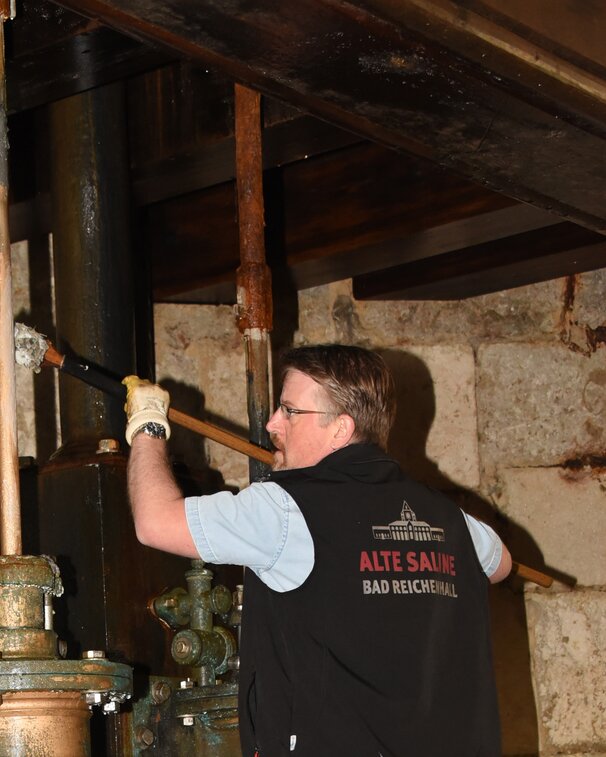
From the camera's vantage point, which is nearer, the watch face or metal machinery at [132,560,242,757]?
the watch face

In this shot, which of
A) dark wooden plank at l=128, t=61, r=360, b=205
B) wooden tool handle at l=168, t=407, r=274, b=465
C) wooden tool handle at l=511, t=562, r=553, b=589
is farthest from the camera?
dark wooden plank at l=128, t=61, r=360, b=205

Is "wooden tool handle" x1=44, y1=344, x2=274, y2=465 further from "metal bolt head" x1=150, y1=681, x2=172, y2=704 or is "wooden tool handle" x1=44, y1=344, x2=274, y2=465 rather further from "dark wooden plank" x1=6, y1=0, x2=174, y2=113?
"dark wooden plank" x1=6, y1=0, x2=174, y2=113

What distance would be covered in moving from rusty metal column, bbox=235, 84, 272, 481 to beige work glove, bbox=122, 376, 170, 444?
1.18 ft

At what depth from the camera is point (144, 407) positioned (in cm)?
256

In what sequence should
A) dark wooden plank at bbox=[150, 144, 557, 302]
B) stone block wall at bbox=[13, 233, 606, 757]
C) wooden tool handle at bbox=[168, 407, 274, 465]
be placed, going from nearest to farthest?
wooden tool handle at bbox=[168, 407, 274, 465], dark wooden plank at bbox=[150, 144, 557, 302], stone block wall at bbox=[13, 233, 606, 757]

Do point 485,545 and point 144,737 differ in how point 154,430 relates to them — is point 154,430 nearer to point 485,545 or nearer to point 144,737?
point 485,545

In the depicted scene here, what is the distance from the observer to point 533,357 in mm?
4406

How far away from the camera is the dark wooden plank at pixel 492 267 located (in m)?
3.98

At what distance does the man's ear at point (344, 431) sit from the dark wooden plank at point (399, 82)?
1.90ft

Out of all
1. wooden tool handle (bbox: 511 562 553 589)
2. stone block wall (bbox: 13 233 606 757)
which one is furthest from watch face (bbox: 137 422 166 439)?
stone block wall (bbox: 13 233 606 757)

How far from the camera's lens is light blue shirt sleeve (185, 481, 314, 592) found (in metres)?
2.27

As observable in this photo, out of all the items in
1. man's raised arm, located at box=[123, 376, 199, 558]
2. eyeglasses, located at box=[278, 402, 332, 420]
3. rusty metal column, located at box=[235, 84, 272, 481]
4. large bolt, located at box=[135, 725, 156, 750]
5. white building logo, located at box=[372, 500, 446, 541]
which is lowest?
large bolt, located at box=[135, 725, 156, 750]

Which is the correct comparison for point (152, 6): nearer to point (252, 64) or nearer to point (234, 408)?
point (252, 64)

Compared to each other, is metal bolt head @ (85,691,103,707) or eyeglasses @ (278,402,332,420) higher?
eyeglasses @ (278,402,332,420)
